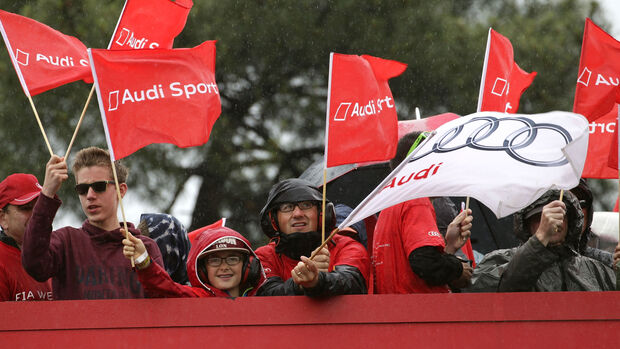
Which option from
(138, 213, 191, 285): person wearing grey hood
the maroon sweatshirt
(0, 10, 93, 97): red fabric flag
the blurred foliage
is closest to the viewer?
the maroon sweatshirt

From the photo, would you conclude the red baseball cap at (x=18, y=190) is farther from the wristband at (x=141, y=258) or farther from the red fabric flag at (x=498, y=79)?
the red fabric flag at (x=498, y=79)

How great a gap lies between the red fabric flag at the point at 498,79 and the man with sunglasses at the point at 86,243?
6.98 ft

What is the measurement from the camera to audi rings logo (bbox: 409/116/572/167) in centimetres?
415

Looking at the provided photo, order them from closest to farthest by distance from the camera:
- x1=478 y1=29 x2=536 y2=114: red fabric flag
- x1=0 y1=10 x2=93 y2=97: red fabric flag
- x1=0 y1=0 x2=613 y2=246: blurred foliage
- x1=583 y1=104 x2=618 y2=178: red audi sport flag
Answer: x1=0 y1=10 x2=93 y2=97: red fabric flag < x1=478 y1=29 x2=536 y2=114: red fabric flag < x1=583 y1=104 x2=618 y2=178: red audi sport flag < x1=0 y1=0 x2=613 y2=246: blurred foliage

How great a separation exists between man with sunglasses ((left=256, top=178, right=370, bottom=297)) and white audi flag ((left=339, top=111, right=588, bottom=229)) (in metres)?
0.41

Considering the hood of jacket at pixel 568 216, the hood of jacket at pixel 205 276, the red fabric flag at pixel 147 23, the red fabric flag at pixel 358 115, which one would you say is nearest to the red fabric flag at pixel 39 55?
the red fabric flag at pixel 147 23

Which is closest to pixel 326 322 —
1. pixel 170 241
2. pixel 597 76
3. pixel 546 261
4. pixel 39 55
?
pixel 546 261

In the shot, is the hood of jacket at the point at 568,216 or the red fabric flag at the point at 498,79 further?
the red fabric flag at the point at 498,79

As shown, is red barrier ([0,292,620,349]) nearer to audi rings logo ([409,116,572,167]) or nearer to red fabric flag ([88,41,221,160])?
audi rings logo ([409,116,572,167])

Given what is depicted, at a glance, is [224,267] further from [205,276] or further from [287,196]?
[287,196]

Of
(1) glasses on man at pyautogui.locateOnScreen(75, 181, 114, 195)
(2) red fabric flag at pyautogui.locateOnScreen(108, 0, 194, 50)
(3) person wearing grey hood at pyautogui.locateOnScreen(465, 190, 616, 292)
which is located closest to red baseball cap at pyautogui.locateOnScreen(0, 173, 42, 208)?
(1) glasses on man at pyautogui.locateOnScreen(75, 181, 114, 195)

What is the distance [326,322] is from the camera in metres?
4.09

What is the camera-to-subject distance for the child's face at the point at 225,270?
4.59 m

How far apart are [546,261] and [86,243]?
2.04 metres
